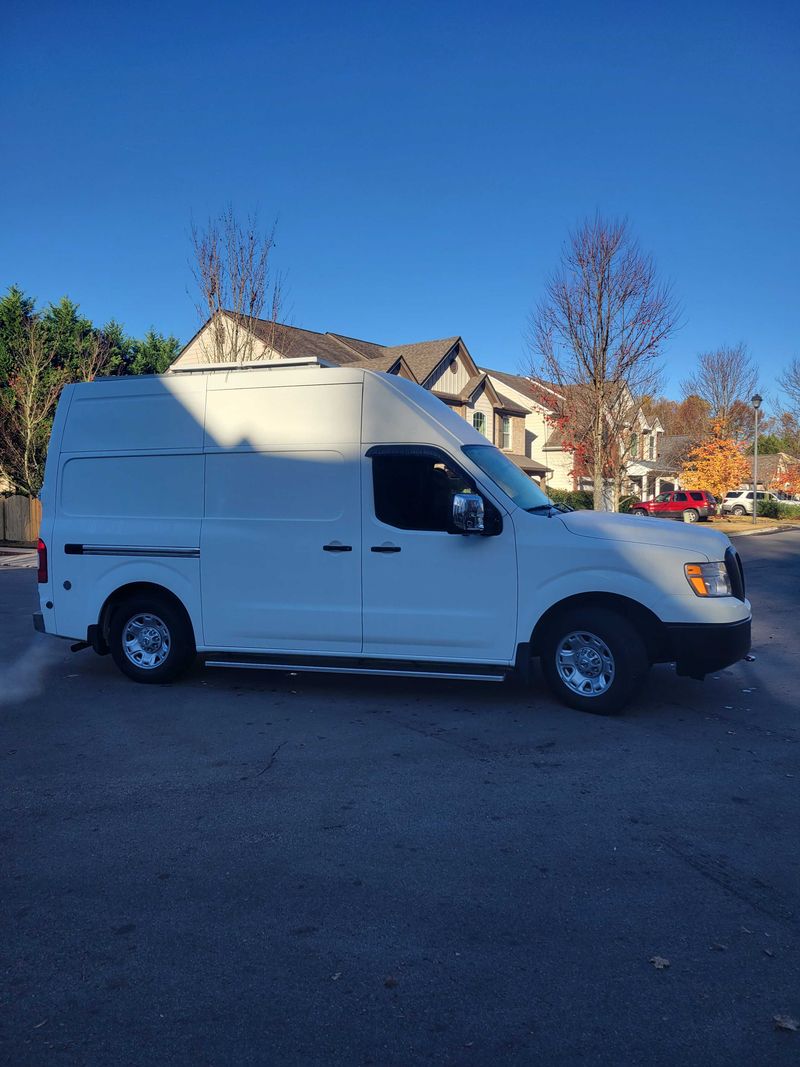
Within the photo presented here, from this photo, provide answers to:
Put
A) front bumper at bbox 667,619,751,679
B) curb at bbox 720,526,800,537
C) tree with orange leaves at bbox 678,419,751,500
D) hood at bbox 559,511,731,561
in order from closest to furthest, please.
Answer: front bumper at bbox 667,619,751,679 → hood at bbox 559,511,731,561 → curb at bbox 720,526,800,537 → tree with orange leaves at bbox 678,419,751,500

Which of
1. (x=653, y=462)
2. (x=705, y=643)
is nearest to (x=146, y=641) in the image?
(x=705, y=643)

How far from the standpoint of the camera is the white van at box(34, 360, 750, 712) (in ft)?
21.3

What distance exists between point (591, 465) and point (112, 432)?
24850mm

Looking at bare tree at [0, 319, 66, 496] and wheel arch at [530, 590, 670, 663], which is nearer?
wheel arch at [530, 590, 670, 663]

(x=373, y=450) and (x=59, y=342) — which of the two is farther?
(x=59, y=342)

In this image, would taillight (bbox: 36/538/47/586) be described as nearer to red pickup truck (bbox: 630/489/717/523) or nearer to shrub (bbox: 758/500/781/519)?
red pickup truck (bbox: 630/489/717/523)

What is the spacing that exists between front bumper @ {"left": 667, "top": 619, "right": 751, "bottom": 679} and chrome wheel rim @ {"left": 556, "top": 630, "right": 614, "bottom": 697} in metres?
0.51

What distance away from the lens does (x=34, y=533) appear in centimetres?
2881

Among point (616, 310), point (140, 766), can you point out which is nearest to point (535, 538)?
point (140, 766)

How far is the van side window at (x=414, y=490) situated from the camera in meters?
6.92

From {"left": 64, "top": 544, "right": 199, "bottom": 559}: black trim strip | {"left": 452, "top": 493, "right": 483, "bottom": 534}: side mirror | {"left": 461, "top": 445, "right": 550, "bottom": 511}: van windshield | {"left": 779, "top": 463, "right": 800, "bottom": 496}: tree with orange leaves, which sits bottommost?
{"left": 64, "top": 544, "right": 199, "bottom": 559}: black trim strip

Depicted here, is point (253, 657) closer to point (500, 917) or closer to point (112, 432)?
point (112, 432)

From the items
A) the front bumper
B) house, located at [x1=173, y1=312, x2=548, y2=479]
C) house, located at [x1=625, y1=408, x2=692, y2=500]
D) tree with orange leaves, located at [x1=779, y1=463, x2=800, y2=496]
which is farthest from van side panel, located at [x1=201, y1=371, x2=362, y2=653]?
tree with orange leaves, located at [x1=779, y1=463, x2=800, y2=496]

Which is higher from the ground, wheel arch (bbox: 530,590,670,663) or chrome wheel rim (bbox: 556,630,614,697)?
wheel arch (bbox: 530,590,670,663)
